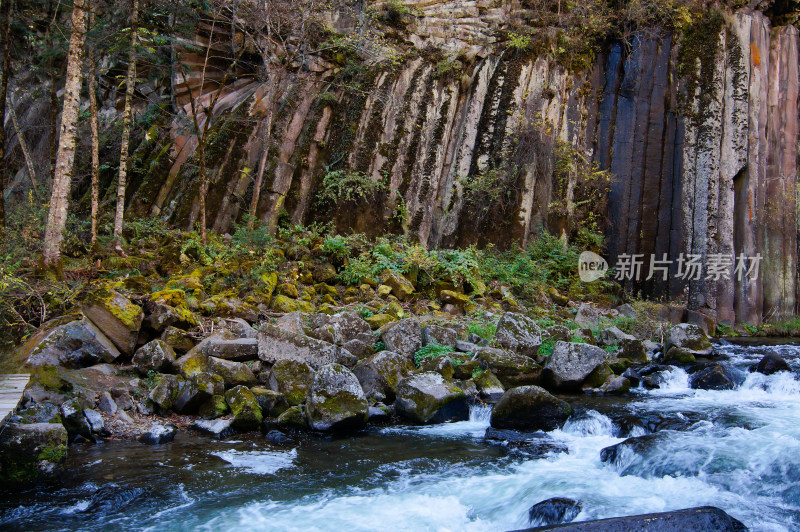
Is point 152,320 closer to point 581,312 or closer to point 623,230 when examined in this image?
point 581,312

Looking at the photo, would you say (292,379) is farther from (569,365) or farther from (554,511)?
(569,365)

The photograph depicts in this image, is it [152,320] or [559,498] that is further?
[152,320]

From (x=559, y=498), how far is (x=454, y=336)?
15.9ft

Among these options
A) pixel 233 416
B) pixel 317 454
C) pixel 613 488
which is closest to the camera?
pixel 613 488

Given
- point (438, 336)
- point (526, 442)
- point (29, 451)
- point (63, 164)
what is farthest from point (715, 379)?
point (63, 164)

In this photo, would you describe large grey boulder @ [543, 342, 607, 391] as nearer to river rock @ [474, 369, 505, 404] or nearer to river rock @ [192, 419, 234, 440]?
river rock @ [474, 369, 505, 404]

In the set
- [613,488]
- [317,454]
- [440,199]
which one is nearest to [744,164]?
[440,199]

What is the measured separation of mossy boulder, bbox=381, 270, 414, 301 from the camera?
11.5 metres

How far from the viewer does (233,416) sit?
666cm

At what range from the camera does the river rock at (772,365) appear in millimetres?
8898

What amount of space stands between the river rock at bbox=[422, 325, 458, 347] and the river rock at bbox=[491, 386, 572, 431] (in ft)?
7.49

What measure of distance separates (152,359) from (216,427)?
5.41ft

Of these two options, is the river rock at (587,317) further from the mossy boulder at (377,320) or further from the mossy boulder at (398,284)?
the mossy boulder at (377,320)

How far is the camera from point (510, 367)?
8.27 m
